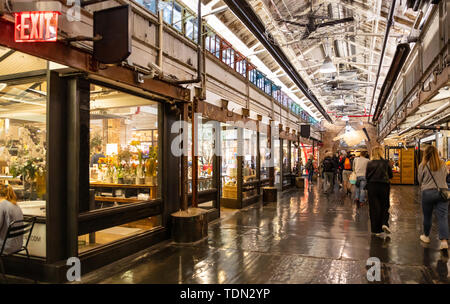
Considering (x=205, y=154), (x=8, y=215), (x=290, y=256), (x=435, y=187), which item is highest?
(x=205, y=154)

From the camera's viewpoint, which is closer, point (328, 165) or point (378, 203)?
point (378, 203)

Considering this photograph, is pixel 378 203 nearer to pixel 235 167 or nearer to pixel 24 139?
pixel 235 167

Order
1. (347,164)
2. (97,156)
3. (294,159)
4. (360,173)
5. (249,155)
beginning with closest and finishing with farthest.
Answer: (97,156)
(360,173)
(249,155)
(347,164)
(294,159)

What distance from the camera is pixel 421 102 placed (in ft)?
22.9

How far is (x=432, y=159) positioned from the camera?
18.0ft

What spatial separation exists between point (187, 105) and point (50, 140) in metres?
3.06

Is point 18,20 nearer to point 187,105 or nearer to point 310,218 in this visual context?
point 187,105

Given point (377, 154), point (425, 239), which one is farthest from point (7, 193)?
point (425, 239)

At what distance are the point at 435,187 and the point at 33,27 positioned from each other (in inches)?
246

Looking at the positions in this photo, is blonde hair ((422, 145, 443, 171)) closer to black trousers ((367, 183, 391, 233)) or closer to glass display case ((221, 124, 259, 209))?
black trousers ((367, 183, 391, 233))

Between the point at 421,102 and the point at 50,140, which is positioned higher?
the point at 421,102

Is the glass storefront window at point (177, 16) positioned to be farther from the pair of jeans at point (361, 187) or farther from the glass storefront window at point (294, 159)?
the glass storefront window at point (294, 159)
